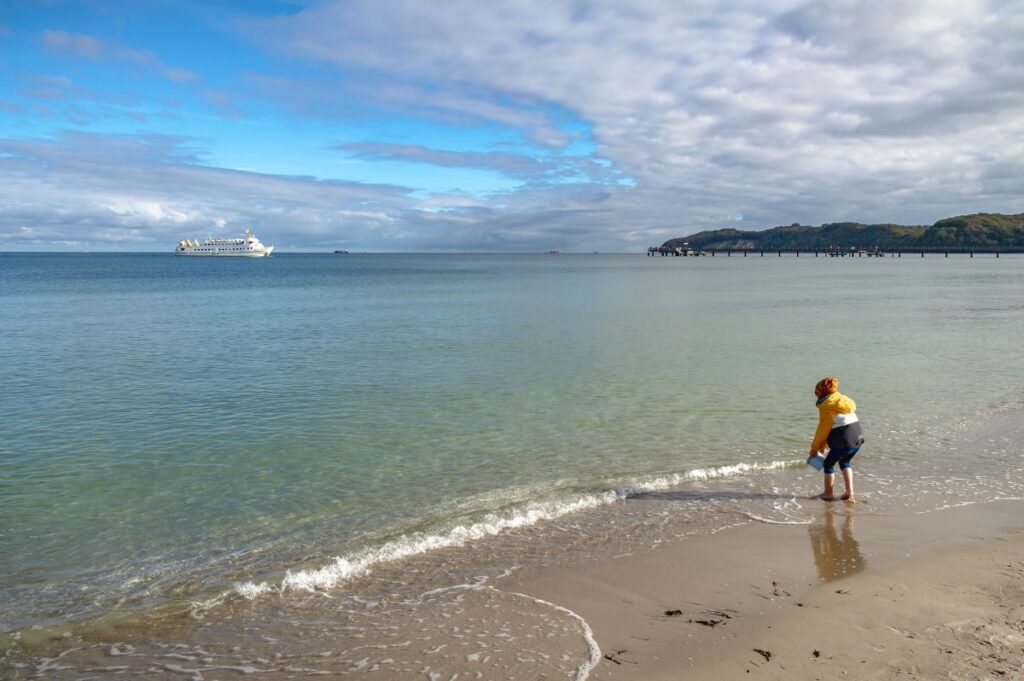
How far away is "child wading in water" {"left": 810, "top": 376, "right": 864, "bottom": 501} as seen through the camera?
11461mm

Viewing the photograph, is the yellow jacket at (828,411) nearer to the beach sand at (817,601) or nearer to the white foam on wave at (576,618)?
the beach sand at (817,601)

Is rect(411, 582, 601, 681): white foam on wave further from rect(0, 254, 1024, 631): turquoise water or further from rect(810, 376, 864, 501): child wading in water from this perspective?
rect(810, 376, 864, 501): child wading in water

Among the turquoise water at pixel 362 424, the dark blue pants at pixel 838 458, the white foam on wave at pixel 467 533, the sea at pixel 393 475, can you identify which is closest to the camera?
the sea at pixel 393 475

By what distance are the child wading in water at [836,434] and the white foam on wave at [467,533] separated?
2052 millimetres

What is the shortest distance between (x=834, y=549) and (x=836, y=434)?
98.8 inches

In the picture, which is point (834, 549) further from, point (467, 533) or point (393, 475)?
point (393, 475)

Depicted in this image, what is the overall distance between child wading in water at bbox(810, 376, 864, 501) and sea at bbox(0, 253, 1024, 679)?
0.57 metres

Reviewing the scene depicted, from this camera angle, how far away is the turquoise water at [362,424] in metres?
10.2

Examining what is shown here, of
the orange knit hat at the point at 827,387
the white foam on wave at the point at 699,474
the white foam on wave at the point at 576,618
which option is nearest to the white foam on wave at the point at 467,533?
the white foam on wave at the point at 699,474

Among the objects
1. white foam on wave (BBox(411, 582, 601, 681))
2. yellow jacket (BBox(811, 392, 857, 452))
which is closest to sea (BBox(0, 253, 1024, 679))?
white foam on wave (BBox(411, 582, 601, 681))

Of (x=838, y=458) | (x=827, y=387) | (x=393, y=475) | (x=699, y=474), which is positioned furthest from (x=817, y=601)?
(x=393, y=475)

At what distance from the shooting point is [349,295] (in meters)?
73.6

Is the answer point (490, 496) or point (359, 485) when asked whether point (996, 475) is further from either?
point (359, 485)

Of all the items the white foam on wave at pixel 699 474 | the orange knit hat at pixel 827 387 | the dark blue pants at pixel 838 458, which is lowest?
the white foam on wave at pixel 699 474
